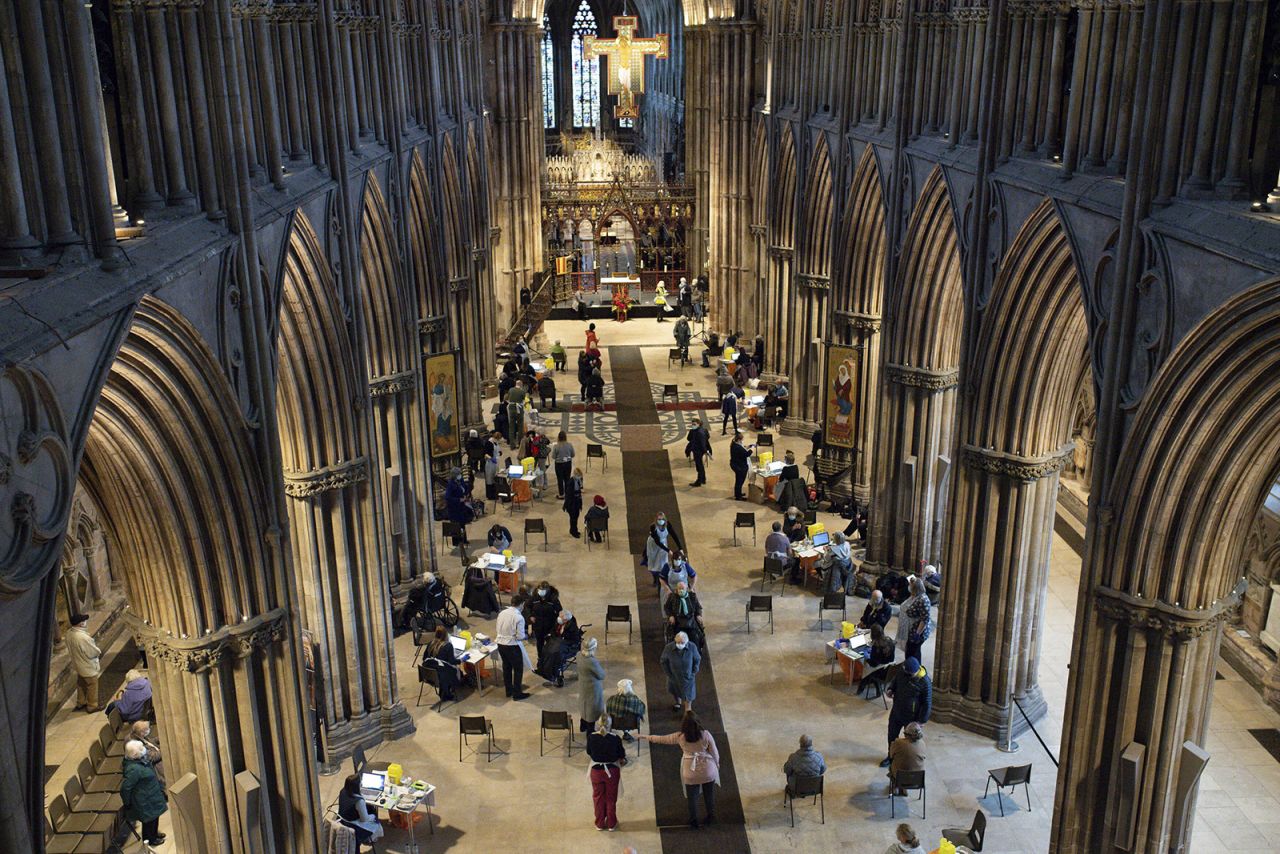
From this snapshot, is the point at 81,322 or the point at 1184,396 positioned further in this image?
the point at 1184,396

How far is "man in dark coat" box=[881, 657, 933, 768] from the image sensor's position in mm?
14609

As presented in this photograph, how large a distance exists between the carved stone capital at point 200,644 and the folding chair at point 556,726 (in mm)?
5032

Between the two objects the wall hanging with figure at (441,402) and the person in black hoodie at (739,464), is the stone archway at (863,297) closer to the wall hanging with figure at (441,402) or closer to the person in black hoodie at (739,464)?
the person in black hoodie at (739,464)

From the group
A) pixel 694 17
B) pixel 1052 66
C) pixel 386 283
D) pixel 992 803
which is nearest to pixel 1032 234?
pixel 1052 66

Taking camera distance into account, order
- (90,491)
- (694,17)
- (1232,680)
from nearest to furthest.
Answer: (90,491)
(1232,680)
(694,17)

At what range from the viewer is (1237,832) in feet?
44.2

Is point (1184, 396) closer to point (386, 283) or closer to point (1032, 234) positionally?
point (1032, 234)

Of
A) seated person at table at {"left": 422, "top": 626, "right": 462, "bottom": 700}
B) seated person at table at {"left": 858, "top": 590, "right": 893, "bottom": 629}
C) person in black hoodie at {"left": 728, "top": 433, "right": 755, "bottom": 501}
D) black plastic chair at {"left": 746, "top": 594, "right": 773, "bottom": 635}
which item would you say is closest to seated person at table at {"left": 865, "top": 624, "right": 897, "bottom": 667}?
seated person at table at {"left": 858, "top": 590, "right": 893, "bottom": 629}

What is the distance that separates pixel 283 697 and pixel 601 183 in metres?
31.9

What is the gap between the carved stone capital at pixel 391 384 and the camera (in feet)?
59.9

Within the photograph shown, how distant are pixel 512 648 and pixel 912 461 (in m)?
7.40

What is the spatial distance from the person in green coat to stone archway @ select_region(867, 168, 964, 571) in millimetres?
11860

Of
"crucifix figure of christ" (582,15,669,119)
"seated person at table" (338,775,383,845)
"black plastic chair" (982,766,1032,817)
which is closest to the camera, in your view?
"seated person at table" (338,775,383,845)

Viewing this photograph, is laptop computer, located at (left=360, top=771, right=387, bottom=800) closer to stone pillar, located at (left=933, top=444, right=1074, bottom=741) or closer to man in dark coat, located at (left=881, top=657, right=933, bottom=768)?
man in dark coat, located at (left=881, top=657, right=933, bottom=768)
